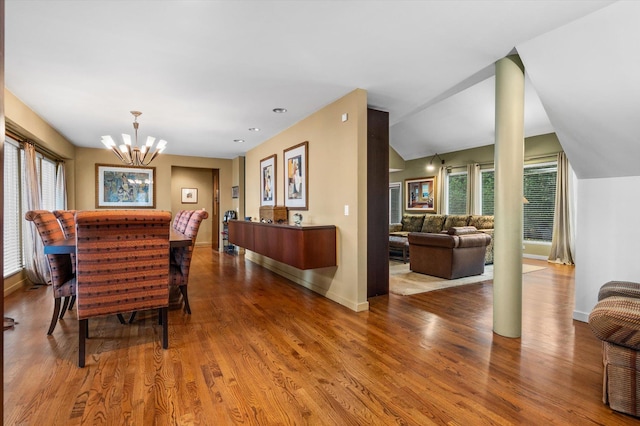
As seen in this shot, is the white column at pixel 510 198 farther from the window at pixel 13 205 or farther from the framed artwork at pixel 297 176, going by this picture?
the window at pixel 13 205

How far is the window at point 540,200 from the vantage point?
6.93 m

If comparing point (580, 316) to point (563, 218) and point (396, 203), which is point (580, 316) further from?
point (396, 203)

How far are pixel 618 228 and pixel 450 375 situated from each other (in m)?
2.17

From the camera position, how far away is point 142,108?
427 centimetres

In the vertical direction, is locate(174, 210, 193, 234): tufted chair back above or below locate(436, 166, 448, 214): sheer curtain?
below

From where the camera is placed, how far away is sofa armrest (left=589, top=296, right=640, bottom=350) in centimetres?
173

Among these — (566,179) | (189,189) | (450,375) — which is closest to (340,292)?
(450,375)

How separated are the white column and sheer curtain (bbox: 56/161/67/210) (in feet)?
23.5

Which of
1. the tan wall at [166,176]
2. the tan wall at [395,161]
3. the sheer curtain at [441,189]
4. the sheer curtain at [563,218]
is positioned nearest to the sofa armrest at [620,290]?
the sheer curtain at [563,218]

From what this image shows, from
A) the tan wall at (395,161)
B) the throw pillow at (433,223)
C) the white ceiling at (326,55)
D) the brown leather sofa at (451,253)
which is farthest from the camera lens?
the tan wall at (395,161)

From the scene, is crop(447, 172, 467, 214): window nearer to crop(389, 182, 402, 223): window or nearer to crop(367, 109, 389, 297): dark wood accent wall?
crop(389, 182, 402, 223): window

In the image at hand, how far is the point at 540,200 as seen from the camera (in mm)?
7113

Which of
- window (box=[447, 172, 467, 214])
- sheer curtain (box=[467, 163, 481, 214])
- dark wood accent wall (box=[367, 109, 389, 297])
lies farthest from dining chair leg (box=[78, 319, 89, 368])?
window (box=[447, 172, 467, 214])

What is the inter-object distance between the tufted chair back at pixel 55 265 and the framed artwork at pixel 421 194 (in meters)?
8.32
